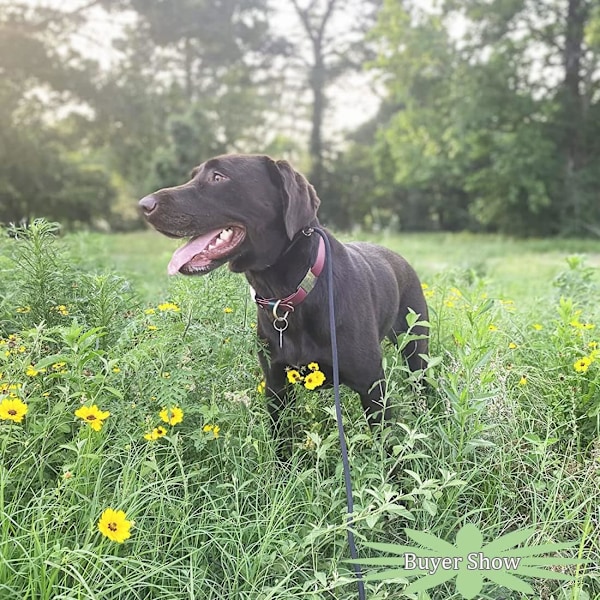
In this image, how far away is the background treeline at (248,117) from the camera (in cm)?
1588

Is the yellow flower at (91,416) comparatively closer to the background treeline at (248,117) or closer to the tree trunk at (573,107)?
the background treeline at (248,117)

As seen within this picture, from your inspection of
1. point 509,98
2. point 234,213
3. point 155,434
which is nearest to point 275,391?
point 155,434

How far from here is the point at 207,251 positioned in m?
2.19

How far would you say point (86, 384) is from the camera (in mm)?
1947

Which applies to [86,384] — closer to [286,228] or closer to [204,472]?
[204,472]

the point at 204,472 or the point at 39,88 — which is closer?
the point at 204,472

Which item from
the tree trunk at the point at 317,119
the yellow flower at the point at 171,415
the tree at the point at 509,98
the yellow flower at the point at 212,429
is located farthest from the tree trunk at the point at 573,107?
Answer: the yellow flower at the point at 171,415

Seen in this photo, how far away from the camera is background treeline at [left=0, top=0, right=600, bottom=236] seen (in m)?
15.9

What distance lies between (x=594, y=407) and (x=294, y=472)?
1341 mm

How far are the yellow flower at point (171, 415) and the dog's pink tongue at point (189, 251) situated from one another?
52 centimetres

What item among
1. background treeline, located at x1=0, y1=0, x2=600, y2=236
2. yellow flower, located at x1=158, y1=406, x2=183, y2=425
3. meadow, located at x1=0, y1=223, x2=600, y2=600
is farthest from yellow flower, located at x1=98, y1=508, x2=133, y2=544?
background treeline, located at x1=0, y1=0, x2=600, y2=236

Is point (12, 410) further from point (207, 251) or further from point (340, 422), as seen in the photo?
point (340, 422)

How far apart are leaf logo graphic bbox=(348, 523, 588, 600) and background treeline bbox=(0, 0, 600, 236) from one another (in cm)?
1272

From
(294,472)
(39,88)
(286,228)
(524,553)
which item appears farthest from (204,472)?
(39,88)
